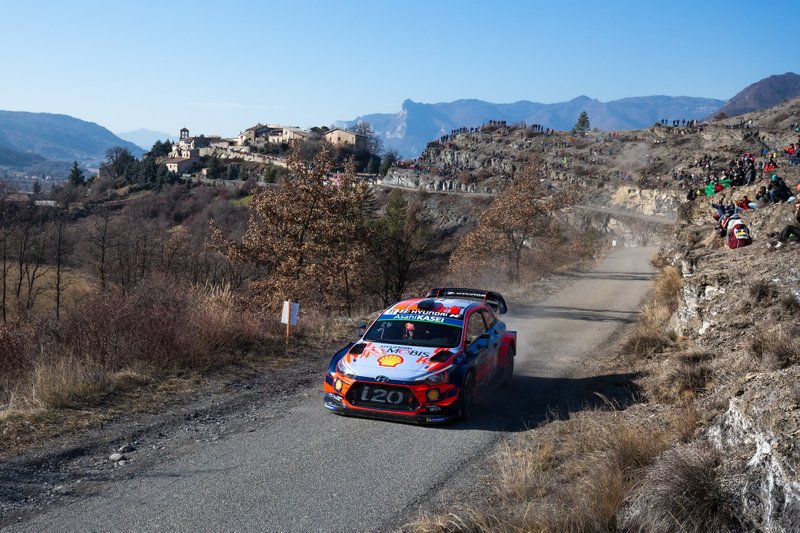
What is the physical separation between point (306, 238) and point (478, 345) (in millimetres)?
12560

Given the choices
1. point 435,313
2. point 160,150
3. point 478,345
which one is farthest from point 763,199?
point 160,150

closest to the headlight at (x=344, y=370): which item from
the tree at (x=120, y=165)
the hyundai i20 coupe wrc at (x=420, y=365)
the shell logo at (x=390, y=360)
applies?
the hyundai i20 coupe wrc at (x=420, y=365)

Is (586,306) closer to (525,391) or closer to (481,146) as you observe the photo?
(525,391)

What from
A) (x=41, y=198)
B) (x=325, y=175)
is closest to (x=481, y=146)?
(x=41, y=198)

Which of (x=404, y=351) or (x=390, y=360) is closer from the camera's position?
(x=390, y=360)

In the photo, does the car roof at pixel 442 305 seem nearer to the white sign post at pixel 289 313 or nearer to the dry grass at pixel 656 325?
the white sign post at pixel 289 313

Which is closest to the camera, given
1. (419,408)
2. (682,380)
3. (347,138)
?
(419,408)

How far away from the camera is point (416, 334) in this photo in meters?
10.2

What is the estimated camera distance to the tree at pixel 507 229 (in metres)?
30.4

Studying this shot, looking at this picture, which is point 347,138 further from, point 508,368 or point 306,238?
point 508,368

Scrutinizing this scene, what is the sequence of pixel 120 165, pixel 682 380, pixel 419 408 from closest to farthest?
1. pixel 419 408
2. pixel 682 380
3. pixel 120 165

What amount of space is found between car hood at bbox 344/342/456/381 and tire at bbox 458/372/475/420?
428 millimetres

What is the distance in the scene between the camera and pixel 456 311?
1062 cm

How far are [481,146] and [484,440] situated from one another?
106879mm
